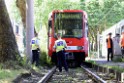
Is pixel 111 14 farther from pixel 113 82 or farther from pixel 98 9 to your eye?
pixel 113 82

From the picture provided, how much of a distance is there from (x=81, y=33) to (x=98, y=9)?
29484mm

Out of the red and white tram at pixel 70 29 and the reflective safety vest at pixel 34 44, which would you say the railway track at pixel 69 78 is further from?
the red and white tram at pixel 70 29

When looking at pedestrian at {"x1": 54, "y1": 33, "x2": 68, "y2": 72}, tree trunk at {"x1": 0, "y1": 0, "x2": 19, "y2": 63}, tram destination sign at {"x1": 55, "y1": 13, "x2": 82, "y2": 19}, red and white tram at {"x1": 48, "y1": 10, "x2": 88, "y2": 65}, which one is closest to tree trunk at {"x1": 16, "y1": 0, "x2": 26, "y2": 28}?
red and white tram at {"x1": 48, "y1": 10, "x2": 88, "y2": 65}

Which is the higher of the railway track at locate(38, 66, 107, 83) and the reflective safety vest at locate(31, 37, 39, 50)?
the reflective safety vest at locate(31, 37, 39, 50)

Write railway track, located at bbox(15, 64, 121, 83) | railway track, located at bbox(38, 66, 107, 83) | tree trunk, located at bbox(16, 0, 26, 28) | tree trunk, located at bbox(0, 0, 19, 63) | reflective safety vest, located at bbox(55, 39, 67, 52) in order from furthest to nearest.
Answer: tree trunk, located at bbox(16, 0, 26, 28) < reflective safety vest, located at bbox(55, 39, 67, 52) < tree trunk, located at bbox(0, 0, 19, 63) < railway track, located at bbox(38, 66, 107, 83) < railway track, located at bbox(15, 64, 121, 83)

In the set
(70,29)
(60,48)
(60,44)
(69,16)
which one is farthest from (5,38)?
(69,16)

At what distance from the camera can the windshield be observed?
23.8 meters

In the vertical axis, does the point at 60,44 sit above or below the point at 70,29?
below

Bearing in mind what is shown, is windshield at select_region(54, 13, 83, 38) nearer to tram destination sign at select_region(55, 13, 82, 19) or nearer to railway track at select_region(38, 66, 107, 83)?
tram destination sign at select_region(55, 13, 82, 19)

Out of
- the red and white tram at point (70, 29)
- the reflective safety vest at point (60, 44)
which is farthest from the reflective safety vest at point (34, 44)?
the red and white tram at point (70, 29)

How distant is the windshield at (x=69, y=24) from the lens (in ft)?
77.9

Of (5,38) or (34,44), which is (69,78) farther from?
(34,44)

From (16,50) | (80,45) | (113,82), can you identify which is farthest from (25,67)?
(80,45)

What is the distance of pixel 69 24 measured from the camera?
23812mm
